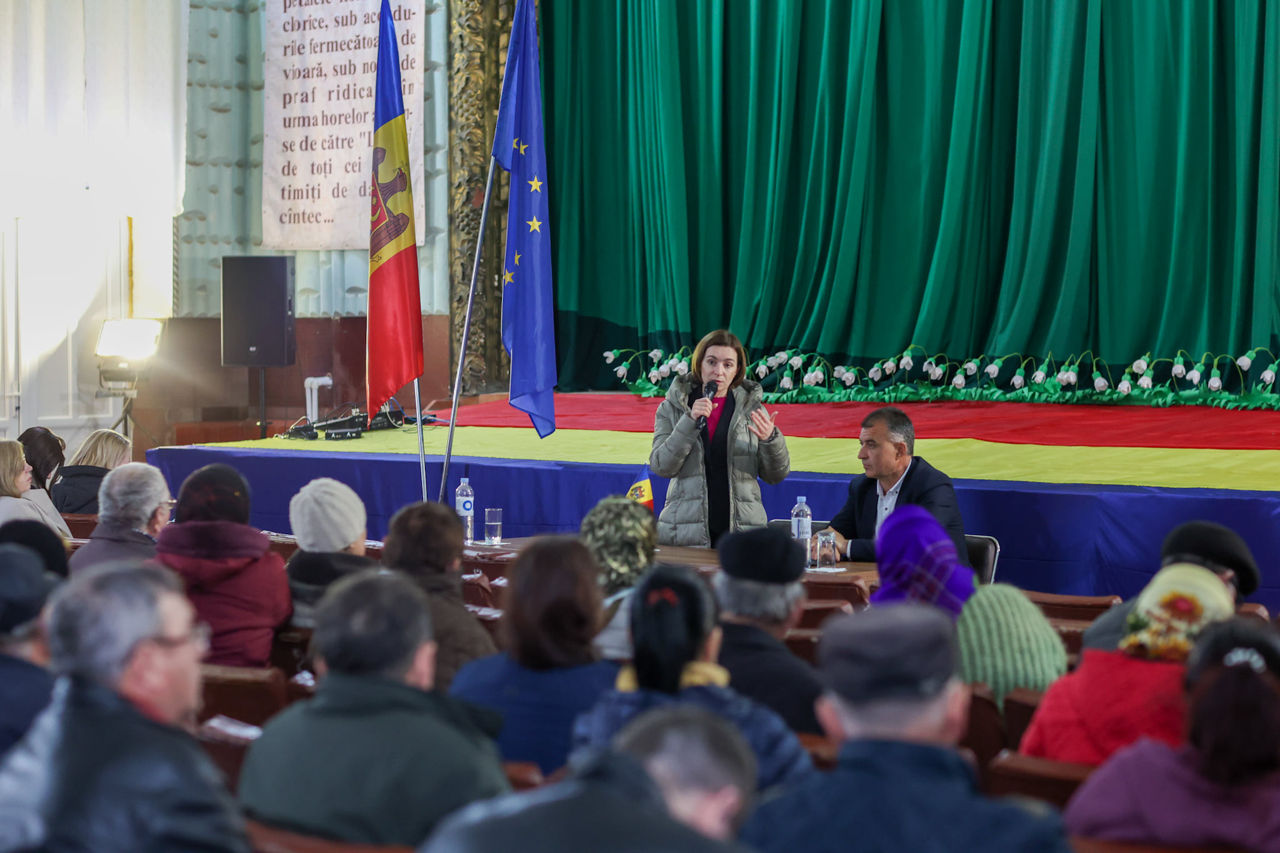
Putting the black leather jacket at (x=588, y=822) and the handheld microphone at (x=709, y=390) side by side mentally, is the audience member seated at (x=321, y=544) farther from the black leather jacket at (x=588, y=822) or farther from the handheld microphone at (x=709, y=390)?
the black leather jacket at (x=588, y=822)

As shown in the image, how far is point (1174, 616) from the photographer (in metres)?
2.38

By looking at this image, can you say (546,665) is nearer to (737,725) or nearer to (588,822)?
(737,725)

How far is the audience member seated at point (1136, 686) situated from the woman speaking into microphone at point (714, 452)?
2487 mm

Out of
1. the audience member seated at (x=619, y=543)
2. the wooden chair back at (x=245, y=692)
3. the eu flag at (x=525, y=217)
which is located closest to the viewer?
the wooden chair back at (x=245, y=692)

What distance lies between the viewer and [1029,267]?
8.83 metres

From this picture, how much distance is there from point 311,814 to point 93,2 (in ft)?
35.1

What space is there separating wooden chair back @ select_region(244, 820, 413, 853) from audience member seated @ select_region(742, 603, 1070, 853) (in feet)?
1.55

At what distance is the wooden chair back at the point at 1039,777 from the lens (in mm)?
2127

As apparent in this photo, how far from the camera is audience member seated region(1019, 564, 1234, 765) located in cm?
228

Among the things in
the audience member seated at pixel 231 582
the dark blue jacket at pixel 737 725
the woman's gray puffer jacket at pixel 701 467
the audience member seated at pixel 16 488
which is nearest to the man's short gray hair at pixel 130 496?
the audience member seated at pixel 231 582

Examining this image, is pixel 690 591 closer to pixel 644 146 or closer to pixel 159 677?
pixel 159 677

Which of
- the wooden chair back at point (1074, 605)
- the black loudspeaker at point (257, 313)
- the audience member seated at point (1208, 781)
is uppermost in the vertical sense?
the black loudspeaker at point (257, 313)

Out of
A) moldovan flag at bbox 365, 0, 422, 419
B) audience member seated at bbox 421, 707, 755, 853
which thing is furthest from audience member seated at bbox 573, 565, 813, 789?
moldovan flag at bbox 365, 0, 422, 419

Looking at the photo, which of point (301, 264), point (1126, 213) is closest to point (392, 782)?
point (1126, 213)
